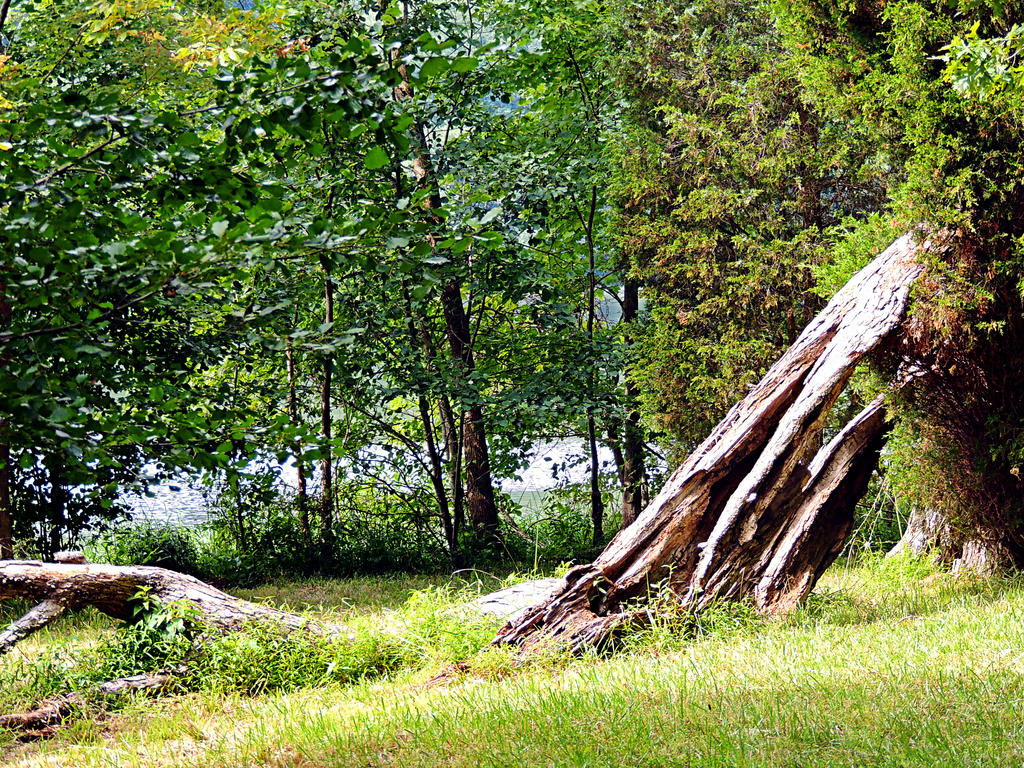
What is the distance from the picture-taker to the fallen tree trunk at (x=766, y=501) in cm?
579

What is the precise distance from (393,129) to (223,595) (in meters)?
4.41

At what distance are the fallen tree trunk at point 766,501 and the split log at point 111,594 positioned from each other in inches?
69.9

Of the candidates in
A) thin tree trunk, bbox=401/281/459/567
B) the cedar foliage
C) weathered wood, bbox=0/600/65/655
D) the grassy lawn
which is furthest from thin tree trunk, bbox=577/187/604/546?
weathered wood, bbox=0/600/65/655

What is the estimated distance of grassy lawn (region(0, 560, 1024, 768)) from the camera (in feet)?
11.0

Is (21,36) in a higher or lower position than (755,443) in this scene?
higher

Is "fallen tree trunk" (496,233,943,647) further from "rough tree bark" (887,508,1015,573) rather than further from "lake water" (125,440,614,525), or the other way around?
"lake water" (125,440,614,525)

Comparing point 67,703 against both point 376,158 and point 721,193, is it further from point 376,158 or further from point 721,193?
point 721,193

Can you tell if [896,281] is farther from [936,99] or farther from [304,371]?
[304,371]

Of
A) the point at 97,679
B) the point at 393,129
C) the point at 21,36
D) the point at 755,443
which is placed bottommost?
the point at 97,679

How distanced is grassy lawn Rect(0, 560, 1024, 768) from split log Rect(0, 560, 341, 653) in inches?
21.7

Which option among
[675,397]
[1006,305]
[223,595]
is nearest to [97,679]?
[223,595]

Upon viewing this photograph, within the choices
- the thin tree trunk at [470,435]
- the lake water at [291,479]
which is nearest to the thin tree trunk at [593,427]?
the lake water at [291,479]

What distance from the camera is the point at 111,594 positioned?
609 cm

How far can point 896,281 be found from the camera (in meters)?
6.21
